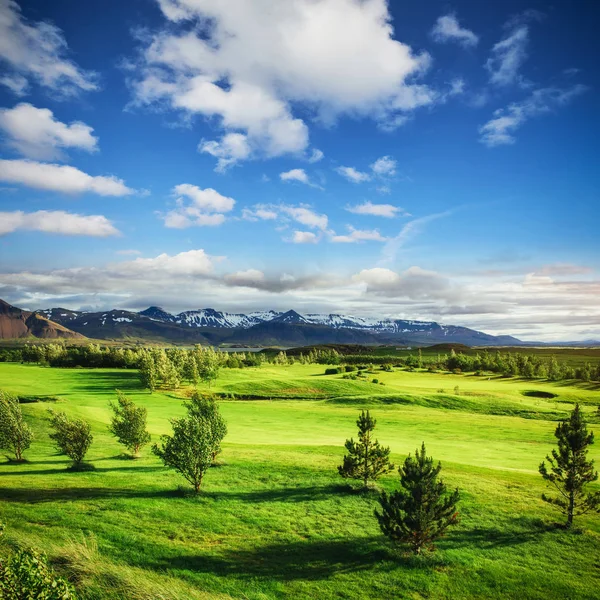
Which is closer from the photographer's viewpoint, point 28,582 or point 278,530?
point 28,582

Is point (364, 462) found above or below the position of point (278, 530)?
above

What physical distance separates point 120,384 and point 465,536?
348ft

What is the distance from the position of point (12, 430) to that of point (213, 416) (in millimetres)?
16644

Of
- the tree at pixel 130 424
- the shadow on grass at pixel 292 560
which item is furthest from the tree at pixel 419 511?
the tree at pixel 130 424

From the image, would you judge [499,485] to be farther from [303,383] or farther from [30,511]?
[303,383]

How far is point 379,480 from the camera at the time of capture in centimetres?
2945

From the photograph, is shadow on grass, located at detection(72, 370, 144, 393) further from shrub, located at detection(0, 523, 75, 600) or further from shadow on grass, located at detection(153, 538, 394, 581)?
shrub, located at detection(0, 523, 75, 600)

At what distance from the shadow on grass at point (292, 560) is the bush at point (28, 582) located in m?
8.29

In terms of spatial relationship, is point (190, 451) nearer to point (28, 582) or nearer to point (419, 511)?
A: point (419, 511)

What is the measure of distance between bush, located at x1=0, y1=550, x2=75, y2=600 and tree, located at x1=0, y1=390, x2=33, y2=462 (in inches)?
1067

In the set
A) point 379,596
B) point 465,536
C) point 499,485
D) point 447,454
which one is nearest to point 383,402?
point 447,454

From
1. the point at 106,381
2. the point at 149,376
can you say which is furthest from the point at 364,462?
the point at 106,381

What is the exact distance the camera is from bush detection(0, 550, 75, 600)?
918 cm

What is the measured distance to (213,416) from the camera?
31391mm
